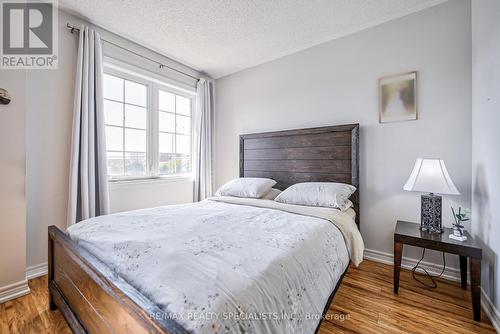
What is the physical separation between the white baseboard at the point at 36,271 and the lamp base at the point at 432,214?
11.5ft

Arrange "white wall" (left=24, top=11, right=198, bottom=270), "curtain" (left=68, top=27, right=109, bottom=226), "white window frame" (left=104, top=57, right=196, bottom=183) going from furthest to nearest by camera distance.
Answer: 1. "white window frame" (left=104, top=57, right=196, bottom=183)
2. "curtain" (left=68, top=27, right=109, bottom=226)
3. "white wall" (left=24, top=11, right=198, bottom=270)

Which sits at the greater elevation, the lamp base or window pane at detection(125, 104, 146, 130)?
window pane at detection(125, 104, 146, 130)

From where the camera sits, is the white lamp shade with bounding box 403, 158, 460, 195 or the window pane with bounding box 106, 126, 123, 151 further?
the window pane with bounding box 106, 126, 123, 151

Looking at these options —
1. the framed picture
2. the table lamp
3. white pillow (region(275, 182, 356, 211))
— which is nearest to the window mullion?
white pillow (region(275, 182, 356, 211))

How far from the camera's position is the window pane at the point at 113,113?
8.38ft

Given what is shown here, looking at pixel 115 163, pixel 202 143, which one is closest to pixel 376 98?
pixel 202 143

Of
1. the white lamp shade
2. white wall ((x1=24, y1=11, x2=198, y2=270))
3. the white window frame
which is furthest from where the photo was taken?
the white window frame

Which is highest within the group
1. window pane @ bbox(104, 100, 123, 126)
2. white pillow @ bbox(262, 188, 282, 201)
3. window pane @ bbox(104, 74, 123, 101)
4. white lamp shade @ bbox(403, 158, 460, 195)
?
window pane @ bbox(104, 74, 123, 101)

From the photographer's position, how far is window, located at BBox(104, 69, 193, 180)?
261 centimetres

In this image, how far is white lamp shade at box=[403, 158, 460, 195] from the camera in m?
1.63

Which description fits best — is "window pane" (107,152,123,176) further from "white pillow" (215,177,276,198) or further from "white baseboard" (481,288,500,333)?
"white baseboard" (481,288,500,333)

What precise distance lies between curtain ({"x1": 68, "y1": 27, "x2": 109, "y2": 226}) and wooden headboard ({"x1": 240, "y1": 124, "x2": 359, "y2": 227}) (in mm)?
1793

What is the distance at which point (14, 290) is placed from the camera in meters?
1.70

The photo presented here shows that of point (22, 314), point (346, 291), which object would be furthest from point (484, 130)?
point (22, 314)
